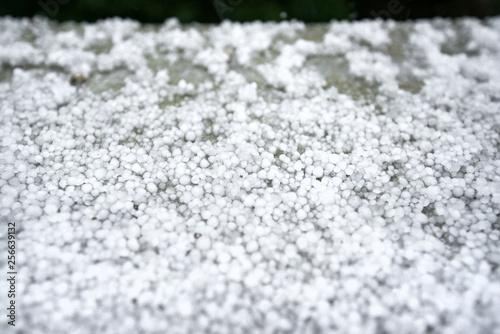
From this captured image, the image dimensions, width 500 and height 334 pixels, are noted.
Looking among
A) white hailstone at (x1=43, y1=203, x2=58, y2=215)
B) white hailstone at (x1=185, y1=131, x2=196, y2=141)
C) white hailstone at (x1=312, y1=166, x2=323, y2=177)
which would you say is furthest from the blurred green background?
white hailstone at (x1=43, y1=203, x2=58, y2=215)

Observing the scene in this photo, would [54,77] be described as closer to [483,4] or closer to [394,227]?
[394,227]

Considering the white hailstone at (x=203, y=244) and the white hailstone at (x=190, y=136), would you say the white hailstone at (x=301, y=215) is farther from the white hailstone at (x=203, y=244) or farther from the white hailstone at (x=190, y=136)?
the white hailstone at (x=190, y=136)

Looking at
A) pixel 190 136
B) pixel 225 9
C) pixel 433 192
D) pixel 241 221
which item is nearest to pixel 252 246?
pixel 241 221

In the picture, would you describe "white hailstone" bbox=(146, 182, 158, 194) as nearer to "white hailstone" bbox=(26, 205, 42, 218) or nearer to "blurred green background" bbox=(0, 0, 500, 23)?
"white hailstone" bbox=(26, 205, 42, 218)

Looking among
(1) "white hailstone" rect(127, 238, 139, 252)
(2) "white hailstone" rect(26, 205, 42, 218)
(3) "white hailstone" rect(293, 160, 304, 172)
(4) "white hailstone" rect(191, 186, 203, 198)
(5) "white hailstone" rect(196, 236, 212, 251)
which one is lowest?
(2) "white hailstone" rect(26, 205, 42, 218)

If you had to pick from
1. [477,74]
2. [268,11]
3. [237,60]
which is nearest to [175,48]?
[237,60]

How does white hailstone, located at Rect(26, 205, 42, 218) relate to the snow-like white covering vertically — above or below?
below

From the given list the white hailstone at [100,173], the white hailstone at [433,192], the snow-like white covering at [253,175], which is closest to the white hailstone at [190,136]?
the snow-like white covering at [253,175]
